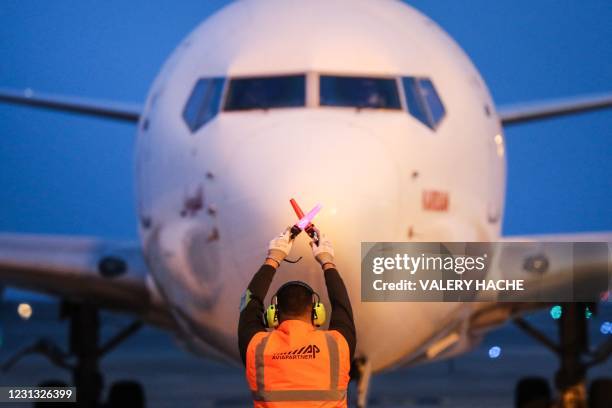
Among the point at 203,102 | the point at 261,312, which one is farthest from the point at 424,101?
the point at 261,312

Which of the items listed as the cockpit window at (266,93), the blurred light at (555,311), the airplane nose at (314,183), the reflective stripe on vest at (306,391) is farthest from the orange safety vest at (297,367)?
the blurred light at (555,311)

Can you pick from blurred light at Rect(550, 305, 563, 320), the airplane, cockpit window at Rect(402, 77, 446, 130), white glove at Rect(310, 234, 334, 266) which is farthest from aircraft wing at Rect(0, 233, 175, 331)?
white glove at Rect(310, 234, 334, 266)

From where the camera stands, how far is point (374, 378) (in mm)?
24891

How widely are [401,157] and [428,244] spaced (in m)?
0.64

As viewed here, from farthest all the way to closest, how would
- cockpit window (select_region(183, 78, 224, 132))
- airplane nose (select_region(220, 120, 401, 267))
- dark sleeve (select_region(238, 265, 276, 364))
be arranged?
1. cockpit window (select_region(183, 78, 224, 132))
2. airplane nose (select_region(220, 120, 401, 267))
3. dark sleeve (select_region(238, 265, 276, 364))

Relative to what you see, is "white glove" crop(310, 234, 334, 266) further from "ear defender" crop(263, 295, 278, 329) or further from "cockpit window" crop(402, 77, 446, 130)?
"cockpit window" crop(402, 77, 446, 130)

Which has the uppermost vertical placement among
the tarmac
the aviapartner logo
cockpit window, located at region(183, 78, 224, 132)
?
cockpit window, located at region(183, 78, 224, 132)

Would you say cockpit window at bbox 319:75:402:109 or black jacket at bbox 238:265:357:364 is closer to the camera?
Answer: black jacket at bbox 238:265:357:364

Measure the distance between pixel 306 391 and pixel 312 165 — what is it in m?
2.13

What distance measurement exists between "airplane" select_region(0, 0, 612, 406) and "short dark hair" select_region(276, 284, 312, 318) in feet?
4.97

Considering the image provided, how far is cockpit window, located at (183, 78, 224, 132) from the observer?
1042 centimetres

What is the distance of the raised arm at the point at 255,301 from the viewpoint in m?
7.45

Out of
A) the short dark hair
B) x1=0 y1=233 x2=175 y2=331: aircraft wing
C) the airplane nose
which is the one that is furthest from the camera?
x1=0 y1=233 x2=175 y2=331: aircraft wing

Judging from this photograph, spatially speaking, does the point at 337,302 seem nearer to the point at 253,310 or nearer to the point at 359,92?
the point at 253,310
